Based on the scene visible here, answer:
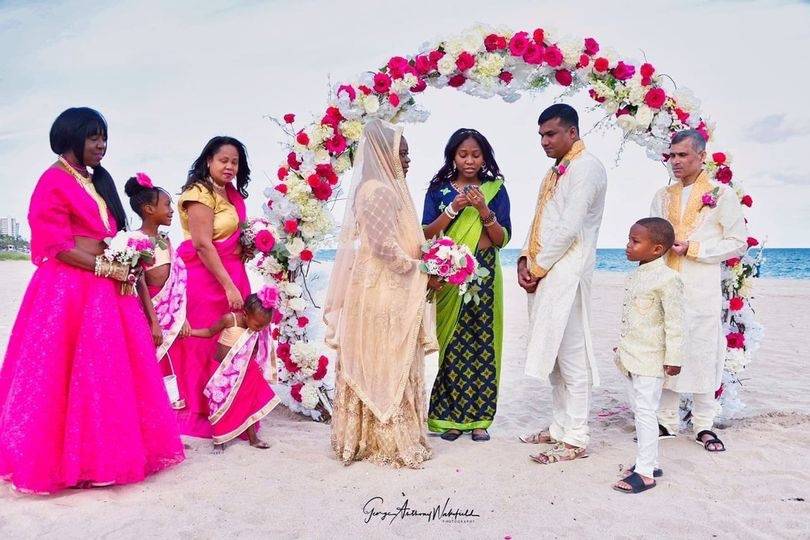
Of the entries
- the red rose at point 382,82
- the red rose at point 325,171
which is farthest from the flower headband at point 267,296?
the red rose at point 382,82

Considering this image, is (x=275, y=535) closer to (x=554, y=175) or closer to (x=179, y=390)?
(x=179, y=390)

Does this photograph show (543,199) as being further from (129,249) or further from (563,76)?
(129,249)

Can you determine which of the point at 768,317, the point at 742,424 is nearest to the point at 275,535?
the point at 742,424

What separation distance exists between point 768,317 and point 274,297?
12972mm

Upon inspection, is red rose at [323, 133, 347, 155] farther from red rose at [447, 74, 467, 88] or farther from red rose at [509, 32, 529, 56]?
red rose at [509, 32, 529, 56]

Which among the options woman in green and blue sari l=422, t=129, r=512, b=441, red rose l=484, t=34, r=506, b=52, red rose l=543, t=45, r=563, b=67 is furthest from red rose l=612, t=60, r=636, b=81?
woman in green and blue sari l=422, t=129, r=512, b=441

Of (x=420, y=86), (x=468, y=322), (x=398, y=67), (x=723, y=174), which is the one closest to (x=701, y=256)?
(x=723, y=174)

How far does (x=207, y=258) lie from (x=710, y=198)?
159 inches

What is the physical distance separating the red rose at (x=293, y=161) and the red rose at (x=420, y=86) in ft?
4.10

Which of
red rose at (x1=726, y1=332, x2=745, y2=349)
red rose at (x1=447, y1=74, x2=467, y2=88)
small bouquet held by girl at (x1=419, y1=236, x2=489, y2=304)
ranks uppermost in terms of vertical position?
red rose at (x1=447, y1=74, x2=467, y2=88)

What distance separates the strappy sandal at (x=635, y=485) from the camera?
4.25 m

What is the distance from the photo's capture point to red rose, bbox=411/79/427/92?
584 centimetres

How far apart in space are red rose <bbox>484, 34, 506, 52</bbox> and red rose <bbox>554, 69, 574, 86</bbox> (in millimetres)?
545

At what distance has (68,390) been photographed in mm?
4055
